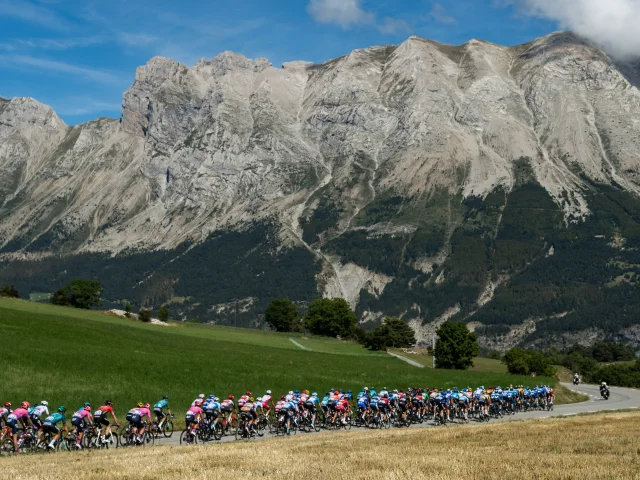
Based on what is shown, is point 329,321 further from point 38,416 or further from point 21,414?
point 21,414

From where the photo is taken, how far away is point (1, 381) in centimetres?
5416

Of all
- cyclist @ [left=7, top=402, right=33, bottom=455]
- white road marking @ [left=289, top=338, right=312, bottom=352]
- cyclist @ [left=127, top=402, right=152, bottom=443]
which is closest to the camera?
cyclist @ [left=7, top=402, right=33, bottom=455]

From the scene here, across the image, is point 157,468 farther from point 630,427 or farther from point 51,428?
point 630,427

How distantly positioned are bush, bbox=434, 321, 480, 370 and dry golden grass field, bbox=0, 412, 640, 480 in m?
94.3

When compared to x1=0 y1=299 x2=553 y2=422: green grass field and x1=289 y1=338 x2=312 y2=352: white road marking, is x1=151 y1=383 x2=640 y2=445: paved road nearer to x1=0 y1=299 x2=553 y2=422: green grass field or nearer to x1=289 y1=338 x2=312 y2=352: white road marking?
x1=0 y1=299 x2=553 y2=422: green grass field

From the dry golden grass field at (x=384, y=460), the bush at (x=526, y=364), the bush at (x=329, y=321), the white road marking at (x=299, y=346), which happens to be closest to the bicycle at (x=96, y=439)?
the dry golden grass field at (x=384, y=460)

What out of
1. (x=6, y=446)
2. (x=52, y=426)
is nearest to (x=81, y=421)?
(x=52, y=426)

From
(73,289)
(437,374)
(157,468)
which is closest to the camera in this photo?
(157,468)

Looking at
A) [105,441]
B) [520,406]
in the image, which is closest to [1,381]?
[105,441]

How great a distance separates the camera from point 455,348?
5182 inches

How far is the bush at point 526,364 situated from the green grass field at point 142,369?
35.3 meters

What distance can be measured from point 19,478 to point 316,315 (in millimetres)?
174108

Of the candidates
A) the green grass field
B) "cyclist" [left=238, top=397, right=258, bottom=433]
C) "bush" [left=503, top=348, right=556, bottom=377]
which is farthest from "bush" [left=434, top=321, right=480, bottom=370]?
"cyclist" [left=238, top=397, right=258, bottom=433]

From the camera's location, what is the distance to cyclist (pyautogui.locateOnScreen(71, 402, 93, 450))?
39.0 metres
